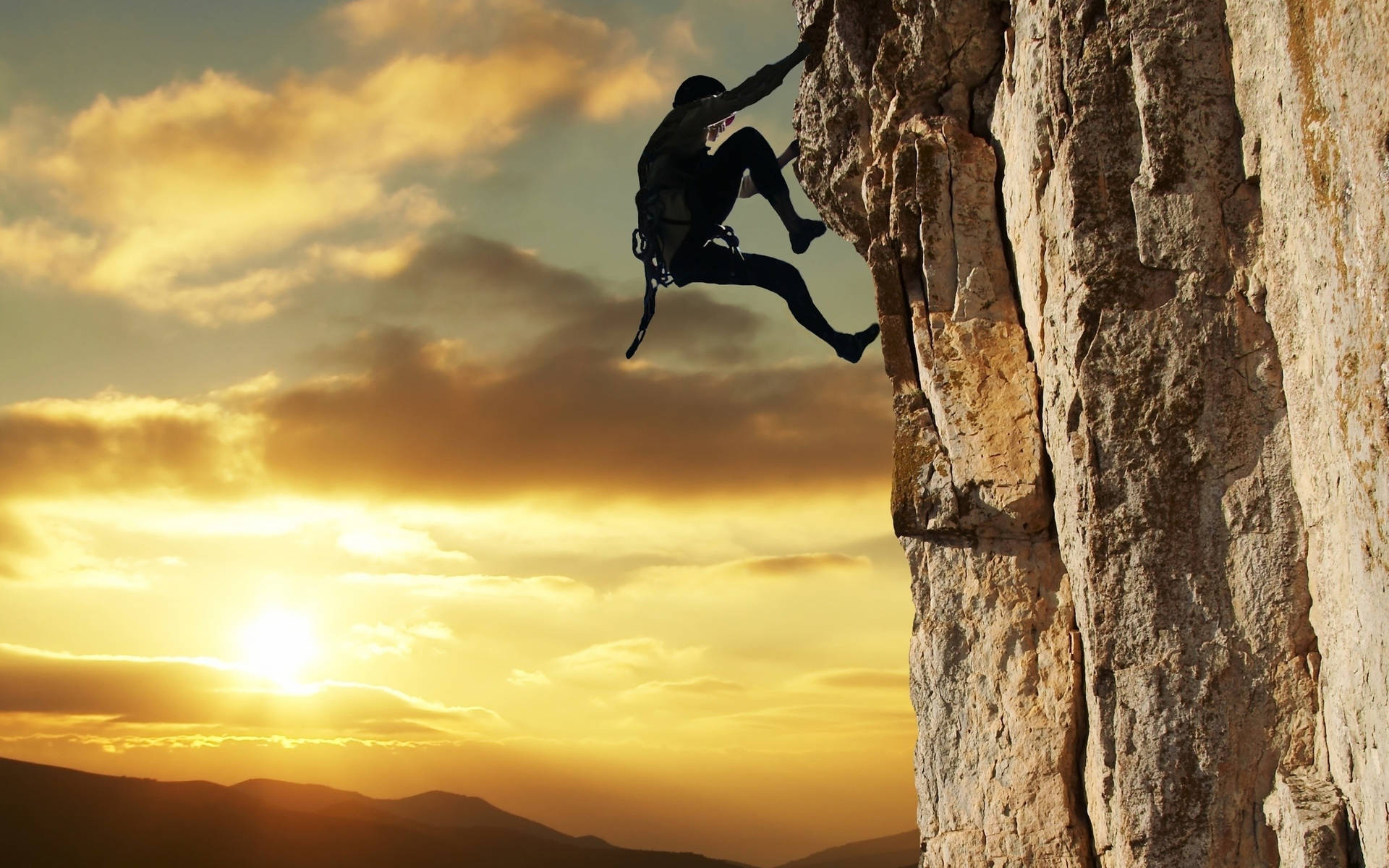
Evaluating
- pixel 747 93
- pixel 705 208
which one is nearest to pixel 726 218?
pixel 705 208

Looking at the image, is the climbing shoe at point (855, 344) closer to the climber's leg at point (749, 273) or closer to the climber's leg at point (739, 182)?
the climber's leg at point (749, 273)

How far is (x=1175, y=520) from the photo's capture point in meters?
4.95

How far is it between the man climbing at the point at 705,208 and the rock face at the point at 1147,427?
6.81ft

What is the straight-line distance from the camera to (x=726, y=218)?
9.04m

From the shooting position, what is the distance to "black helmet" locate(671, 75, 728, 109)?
28.6ft

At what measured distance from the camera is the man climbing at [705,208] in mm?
8797

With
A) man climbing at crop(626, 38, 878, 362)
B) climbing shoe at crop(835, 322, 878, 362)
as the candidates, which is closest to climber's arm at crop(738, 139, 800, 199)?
man climbing at crop(626, 38, 878, 362)

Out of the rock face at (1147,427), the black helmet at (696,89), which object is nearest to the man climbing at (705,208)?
the black helmet at (696,89)

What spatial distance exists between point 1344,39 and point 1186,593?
216 centimetres

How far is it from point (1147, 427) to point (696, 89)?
4.87 m

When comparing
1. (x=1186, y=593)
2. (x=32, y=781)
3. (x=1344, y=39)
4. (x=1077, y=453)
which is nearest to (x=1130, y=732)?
(x=1186, y=593)

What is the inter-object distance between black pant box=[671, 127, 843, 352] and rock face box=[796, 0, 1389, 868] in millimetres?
2090

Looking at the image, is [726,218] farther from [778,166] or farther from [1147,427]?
[1147,427]

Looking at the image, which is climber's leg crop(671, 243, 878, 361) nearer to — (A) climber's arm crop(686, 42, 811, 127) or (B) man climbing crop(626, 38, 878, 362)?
(B) man climbing crop(626, 38, 878, 362)
